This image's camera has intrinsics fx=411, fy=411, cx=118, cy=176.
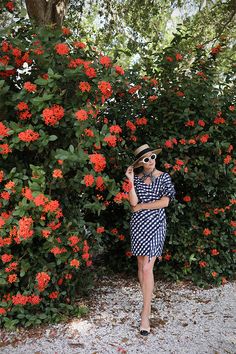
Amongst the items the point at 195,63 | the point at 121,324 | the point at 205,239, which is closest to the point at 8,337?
the point at 121,324

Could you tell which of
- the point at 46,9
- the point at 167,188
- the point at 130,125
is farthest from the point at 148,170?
the point at 46,9

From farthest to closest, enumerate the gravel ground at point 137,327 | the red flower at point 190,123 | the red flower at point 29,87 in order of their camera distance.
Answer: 1. the red flower at point 190,123
2. the gravel ground at point 137,327
3. the red flower at point 29,87

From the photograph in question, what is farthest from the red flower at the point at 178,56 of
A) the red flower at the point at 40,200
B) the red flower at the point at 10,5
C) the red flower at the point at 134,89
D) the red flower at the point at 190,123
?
the red flower at the point at 40,200

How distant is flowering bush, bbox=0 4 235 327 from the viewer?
3295 millimetres

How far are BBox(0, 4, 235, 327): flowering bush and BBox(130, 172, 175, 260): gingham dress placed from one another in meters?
0.20

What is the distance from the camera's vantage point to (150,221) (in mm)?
3803

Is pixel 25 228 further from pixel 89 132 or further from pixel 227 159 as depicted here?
pixel 227 159

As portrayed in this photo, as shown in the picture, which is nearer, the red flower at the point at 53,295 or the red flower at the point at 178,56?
the red flower at the point at 53,295

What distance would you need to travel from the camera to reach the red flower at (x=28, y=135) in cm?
316

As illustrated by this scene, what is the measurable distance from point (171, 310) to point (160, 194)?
4.20 feet

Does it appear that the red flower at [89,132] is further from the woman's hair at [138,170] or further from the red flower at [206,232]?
the red flower at [206,232]

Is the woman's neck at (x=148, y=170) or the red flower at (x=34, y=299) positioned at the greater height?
the woman's neck at (x=148, y=170)

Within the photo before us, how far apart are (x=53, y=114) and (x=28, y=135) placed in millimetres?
254

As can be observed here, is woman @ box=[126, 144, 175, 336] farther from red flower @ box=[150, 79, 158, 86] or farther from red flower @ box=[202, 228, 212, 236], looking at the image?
red flower @ box=[150, 79, 158, 86]
